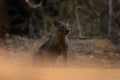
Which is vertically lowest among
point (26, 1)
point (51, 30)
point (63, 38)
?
point (63, 38)

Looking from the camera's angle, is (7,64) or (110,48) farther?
(110,48)

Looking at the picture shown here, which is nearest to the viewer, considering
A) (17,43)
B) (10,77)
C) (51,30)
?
(10,77)

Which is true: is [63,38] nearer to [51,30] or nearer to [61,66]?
[61,66]

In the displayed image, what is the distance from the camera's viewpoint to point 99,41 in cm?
1234

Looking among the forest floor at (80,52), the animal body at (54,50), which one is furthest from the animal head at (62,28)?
the forest floor at (80,52)

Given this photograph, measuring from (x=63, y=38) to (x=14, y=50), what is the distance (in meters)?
2.66

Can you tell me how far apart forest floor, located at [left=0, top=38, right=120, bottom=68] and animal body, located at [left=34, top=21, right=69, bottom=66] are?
82 cm

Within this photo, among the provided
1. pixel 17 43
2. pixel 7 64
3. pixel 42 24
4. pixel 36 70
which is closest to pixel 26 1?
pixel 42 24

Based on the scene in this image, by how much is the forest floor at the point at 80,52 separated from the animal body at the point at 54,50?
2.68ft

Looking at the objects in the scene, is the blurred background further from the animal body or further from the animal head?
the animal body

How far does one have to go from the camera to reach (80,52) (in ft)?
37.9

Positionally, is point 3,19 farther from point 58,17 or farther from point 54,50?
point 54,50

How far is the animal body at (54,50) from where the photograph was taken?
919 cm

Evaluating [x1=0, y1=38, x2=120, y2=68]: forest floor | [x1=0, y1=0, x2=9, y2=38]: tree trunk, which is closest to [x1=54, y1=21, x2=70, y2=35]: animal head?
[x1=0, y1=38, x2=120, y2=68]: forest floor
